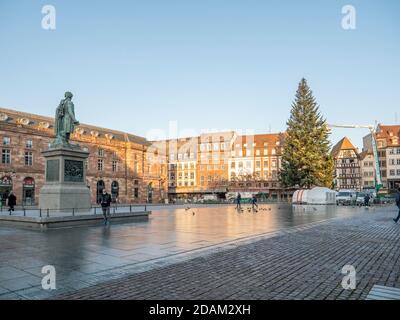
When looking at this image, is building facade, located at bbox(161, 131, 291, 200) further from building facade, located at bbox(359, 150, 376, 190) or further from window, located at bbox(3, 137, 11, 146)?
window, located at bbox(3, 137, 11, 146)

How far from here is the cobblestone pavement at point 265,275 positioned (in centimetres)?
591

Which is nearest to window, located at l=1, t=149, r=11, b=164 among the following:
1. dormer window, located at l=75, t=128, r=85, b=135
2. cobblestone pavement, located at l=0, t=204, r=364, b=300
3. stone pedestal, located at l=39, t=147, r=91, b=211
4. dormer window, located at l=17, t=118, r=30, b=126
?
dormer window, located at l=17, t=118, r=30, b=126

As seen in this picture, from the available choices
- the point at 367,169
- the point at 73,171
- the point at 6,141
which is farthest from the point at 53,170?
the point at 367,169

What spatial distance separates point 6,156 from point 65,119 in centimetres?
3644

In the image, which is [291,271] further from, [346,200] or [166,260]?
[346,200]

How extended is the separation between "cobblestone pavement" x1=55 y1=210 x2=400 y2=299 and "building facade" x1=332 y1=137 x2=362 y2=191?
309ft

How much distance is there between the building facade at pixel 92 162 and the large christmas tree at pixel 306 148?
111ft

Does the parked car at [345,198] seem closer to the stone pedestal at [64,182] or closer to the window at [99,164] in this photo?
the stone pedestal at [64,182]

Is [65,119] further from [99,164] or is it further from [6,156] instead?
[99,164]

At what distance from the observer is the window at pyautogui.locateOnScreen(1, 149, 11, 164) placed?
164ft

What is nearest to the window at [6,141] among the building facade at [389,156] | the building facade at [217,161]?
the building facade at [217,161]
